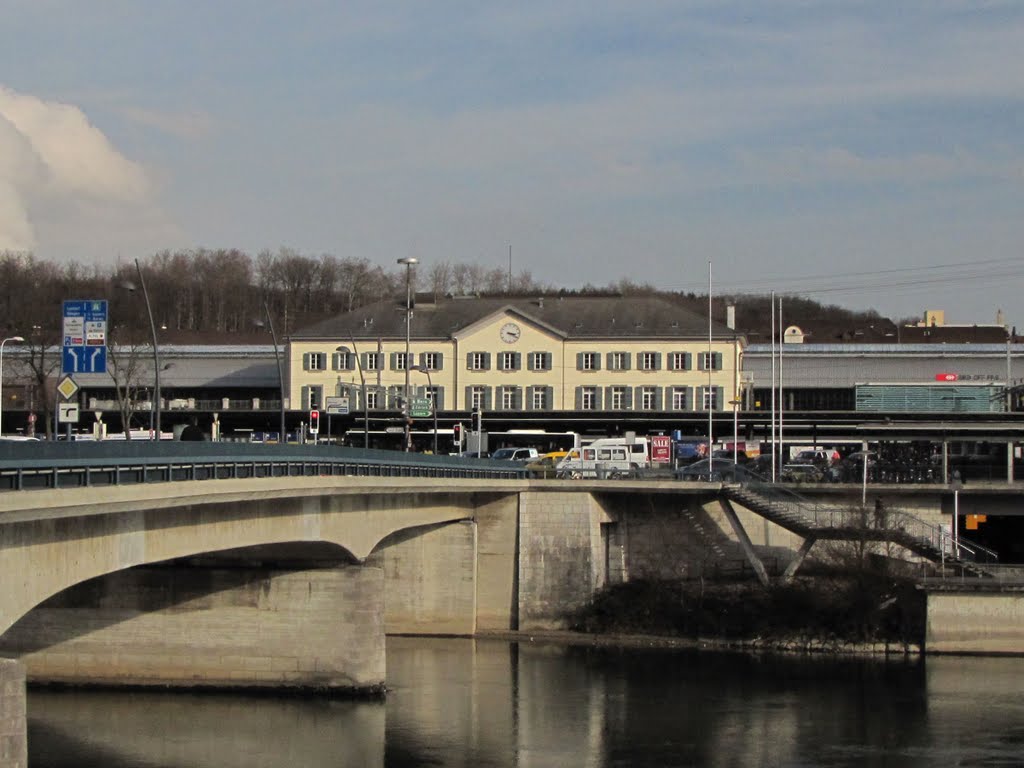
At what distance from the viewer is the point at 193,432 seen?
47875mm

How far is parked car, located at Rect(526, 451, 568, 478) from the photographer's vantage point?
2699 inches

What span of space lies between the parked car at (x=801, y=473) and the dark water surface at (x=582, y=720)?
16.8m

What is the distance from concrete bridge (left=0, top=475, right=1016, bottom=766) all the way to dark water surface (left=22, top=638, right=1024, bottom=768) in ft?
4.52

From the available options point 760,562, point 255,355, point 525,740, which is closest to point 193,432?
point 525,740

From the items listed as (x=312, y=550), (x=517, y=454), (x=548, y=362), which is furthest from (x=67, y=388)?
(x=548, y=362)

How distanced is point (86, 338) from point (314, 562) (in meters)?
14.1

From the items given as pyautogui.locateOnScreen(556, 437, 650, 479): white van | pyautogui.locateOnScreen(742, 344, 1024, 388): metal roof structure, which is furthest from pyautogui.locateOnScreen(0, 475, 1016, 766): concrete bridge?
pyautogui.locateOnScreen(742, 344, 1024, 388): metal roof structure

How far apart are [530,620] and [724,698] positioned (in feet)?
50.3

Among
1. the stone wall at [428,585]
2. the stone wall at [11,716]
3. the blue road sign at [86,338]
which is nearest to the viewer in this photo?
the stone wall at [11,716]

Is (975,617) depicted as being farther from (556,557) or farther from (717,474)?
(556,557)

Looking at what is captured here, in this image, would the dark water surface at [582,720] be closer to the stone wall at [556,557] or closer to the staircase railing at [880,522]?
the staircase railing at [880,522]

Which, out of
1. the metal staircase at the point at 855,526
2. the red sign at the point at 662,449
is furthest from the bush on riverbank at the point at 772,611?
the red sign at the point at 662,449

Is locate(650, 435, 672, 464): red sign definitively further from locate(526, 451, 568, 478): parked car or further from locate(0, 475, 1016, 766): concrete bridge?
locate(0, 475, 1016, 766): concrete bridge

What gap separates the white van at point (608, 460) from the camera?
2692 inches
